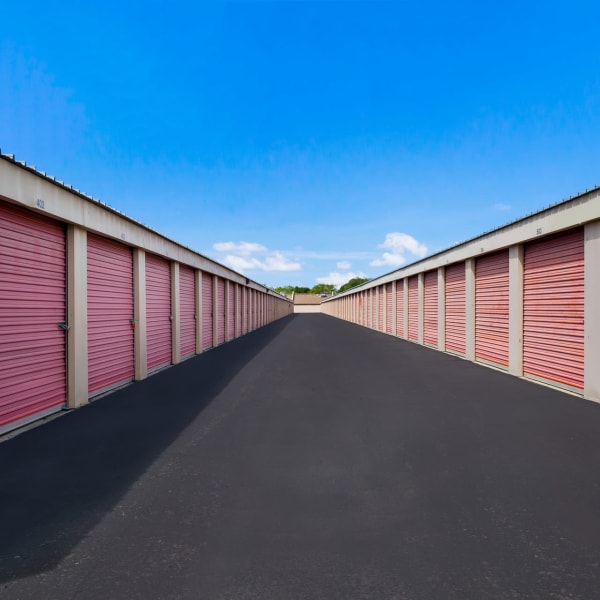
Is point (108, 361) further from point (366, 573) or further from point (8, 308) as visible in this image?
point (366, 573)

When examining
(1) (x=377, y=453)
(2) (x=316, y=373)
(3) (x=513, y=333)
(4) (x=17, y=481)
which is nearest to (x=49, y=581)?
(4) (x=17, y=481)

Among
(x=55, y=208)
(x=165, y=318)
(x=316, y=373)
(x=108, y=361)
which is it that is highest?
(x=55, y=208)

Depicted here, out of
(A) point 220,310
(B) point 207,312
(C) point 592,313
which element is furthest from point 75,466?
(A) point 220,310

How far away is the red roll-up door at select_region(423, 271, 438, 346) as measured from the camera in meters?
15.1

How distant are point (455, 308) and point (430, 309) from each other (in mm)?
2612

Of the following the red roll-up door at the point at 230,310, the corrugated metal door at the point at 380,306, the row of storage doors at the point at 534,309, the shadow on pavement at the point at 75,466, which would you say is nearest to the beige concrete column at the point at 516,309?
the row of storage doors at the point at 534,309

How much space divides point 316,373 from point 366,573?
6973 mm

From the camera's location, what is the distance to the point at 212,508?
3188 millimetres

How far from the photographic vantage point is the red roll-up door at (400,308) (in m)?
20.3

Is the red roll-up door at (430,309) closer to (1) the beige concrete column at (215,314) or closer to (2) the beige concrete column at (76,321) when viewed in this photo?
(1) the beige concrete column at (215,314)

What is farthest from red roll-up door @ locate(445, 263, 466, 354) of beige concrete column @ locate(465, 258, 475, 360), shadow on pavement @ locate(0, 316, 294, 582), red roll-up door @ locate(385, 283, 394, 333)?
shadow on pavement @ locate(0, 316, 294, 582)

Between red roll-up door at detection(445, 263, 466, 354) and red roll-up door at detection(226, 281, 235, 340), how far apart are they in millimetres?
11082

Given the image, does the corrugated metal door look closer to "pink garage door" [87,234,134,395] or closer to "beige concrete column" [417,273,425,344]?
"beige concrete column" [417,273,425,344]

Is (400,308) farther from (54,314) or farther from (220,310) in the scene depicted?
(54,314)
